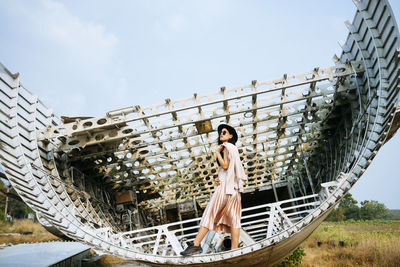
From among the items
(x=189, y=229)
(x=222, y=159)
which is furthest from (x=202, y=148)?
(x=222, y=159)

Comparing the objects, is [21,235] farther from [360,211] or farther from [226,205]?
[360,211]

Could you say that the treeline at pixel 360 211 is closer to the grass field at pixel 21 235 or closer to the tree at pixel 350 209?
the tree at pixel 350 209

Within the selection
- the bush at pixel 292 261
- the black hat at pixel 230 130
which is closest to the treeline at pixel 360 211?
the bush at pixel 292 261

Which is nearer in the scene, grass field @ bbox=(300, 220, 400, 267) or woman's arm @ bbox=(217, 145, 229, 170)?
woman's arm @ bbox=(217, 145, 229, 170)

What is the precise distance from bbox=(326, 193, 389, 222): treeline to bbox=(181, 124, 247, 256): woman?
34.7 metres

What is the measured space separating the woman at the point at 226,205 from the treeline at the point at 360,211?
34.7 m

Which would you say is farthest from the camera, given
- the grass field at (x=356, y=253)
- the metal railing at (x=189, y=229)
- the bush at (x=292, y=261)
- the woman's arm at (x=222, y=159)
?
the bush at (x=292, y=261)

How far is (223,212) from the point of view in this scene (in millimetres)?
5047

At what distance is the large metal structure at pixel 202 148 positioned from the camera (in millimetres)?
5719

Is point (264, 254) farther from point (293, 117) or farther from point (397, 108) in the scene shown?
point (293, 117)

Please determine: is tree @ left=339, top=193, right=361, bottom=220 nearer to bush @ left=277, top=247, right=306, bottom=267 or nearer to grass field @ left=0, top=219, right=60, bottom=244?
bush @ left=277, top=247, right=306, bottom=267

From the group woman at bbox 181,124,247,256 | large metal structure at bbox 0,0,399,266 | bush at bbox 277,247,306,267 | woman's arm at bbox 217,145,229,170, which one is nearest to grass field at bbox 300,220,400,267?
bush at bbox 277,247,306,267

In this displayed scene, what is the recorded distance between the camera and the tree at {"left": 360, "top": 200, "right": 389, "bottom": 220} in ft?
116

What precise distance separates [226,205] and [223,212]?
0.44ft
